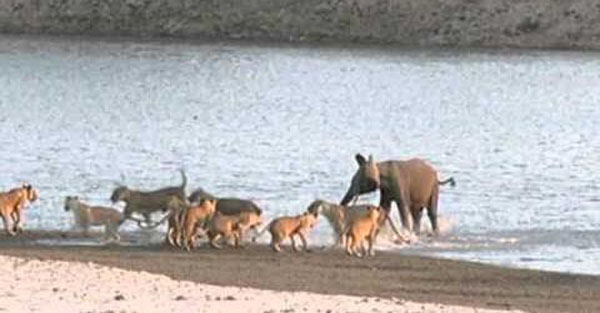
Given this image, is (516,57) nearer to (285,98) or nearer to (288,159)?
(285,98)

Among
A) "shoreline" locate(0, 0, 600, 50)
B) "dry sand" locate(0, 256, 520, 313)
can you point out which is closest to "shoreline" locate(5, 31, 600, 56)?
"shoreline" locate(0, 0, 600, 50)

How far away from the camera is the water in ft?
95.2

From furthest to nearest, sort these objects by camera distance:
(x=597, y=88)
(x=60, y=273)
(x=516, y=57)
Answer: (x=516, y=57) < (x=597, y=88) < (x=60, y=273)

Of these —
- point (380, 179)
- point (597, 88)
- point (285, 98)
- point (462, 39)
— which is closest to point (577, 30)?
point (462, 39)

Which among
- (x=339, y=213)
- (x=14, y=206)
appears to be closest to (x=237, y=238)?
(x=339, y=213)

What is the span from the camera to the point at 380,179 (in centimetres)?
2605

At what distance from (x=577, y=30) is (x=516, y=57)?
23.2 ft

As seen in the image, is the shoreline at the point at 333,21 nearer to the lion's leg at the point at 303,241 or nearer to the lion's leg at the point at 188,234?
the lion's leg at the point at 303,241

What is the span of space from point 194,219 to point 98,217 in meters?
1.72

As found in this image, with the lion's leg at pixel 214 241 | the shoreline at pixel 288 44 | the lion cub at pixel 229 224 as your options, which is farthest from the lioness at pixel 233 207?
the shoreline at pixel 288 44

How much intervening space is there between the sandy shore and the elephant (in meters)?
2.24

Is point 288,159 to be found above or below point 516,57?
below

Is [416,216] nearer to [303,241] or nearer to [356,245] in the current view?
[303,241]

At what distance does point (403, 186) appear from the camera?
26.4m
